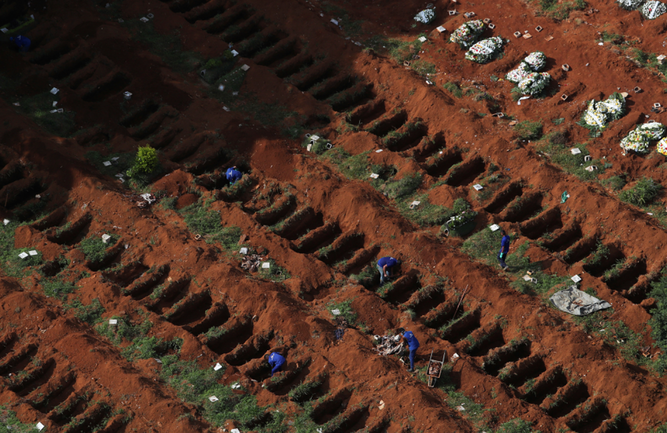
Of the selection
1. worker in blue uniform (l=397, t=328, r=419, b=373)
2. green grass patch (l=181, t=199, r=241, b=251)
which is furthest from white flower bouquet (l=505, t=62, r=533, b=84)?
worker in blue uniform (l=397, t=328, r=419, b=373)

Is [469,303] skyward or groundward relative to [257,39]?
groundward

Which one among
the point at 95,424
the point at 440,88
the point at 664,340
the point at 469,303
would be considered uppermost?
the point at 440,88

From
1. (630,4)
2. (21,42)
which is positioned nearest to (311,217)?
(21,42)

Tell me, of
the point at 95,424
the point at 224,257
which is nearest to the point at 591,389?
the point at 224,257

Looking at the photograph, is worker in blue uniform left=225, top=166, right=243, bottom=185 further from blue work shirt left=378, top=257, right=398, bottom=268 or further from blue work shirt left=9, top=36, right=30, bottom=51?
blue work shirt left=9, top=36, right=30, bottom=51

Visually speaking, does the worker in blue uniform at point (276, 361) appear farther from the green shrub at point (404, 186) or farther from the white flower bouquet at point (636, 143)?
the white flower bouquet at point (636, 143)

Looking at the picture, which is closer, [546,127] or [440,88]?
[546,127]

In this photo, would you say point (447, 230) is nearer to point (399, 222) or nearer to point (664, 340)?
A: point (399, 222)
